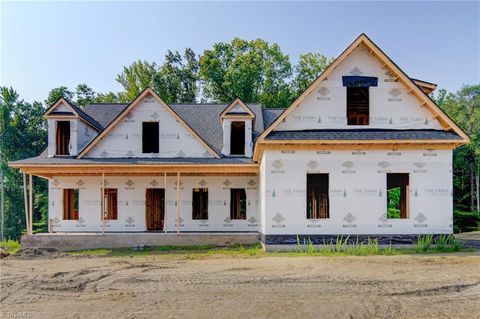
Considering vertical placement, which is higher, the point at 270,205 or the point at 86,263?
the point at 270,205

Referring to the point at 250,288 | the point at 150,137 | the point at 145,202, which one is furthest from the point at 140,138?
the point at 250,288

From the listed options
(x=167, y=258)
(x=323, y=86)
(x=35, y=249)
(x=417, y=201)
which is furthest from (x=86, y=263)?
(x=417, y=201)

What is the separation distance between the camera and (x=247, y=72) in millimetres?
38062

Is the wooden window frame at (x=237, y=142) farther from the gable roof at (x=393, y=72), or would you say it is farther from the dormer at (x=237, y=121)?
the gable roof at (x=393, y=72)

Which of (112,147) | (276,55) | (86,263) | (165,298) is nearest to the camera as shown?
(165,298)

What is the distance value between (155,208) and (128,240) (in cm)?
302

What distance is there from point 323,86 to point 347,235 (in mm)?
5347

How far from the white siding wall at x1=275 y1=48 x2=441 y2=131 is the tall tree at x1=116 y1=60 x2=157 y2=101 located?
26096mm

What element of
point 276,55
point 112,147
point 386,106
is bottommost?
point 112,147

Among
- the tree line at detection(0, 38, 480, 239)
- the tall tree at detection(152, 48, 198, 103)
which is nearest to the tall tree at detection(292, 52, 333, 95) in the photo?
the tree line at detection(0, 38, 480, 239)

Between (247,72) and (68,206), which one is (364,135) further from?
(247,72)

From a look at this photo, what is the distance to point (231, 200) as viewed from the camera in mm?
19078

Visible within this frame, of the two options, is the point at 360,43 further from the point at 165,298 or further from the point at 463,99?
the point at 463,99

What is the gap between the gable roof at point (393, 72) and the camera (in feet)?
47.4
